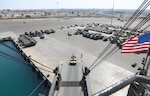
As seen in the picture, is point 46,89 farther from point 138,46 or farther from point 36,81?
point 138,46

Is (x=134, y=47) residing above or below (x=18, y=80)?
above

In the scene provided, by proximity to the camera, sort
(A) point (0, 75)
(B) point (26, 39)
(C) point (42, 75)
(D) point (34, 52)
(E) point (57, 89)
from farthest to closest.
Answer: (B) point (26, 39), (D) point (34, 52), (A) point (0, 75), (C) point (42, 75), (E) point (57, 89)

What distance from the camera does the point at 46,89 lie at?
127 feet

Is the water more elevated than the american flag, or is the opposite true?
the american flag

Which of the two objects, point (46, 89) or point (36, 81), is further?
point (36, 81)

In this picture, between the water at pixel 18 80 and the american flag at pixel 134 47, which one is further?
the water at pixel 18 80

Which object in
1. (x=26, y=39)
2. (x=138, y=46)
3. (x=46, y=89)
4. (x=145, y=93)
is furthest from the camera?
A: (x=26, y=39)

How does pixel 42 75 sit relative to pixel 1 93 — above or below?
above

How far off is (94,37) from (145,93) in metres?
75.7

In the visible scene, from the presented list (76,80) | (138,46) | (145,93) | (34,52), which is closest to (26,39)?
(34,52)

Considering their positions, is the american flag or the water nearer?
A: the american flag

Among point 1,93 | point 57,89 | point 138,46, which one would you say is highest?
point 138,46

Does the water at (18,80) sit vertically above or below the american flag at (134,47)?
below

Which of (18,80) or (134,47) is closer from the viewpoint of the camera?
(134,47)
